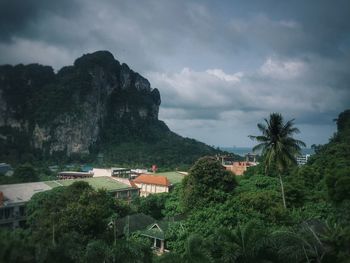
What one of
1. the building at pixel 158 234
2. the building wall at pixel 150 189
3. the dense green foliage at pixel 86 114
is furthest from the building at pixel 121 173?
the building at pixel 158 234

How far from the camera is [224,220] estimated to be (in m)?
19.0

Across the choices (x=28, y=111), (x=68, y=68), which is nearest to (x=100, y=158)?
(x=28, y=111)

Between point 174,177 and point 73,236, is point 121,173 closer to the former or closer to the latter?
point 174,177

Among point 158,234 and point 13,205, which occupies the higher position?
point 158,234

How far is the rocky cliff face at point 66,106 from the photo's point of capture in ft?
429

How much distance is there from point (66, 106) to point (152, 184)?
279 feet

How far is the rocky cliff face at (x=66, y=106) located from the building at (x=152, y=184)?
77936mm

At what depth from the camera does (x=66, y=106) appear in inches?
5221

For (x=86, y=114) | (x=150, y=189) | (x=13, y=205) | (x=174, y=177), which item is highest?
(x=86, y=114)

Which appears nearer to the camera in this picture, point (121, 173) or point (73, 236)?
point (73, 236)

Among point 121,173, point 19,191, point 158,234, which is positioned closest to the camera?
point 158,234

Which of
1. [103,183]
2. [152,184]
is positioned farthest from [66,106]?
A: [103,183]

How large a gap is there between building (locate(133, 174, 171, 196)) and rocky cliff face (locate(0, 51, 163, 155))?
3068 inches

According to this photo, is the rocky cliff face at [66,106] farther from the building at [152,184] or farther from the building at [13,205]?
the building at [13,205]
